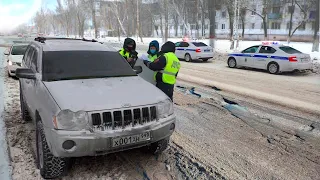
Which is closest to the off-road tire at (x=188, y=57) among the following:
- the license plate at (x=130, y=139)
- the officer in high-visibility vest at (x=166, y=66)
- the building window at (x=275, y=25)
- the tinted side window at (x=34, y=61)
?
the officer in high-visibility vest at (x=166, y=66)

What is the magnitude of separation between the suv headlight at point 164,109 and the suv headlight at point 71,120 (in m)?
0.96

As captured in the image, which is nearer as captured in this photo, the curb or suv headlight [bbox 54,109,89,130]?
suv headlight [bbox 54,109,89,130]

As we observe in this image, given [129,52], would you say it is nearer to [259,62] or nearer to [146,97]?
[146,97]

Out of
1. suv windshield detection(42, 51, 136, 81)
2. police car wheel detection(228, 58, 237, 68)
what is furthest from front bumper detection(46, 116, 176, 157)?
police car wheel detection(228, 58, 237, 68)

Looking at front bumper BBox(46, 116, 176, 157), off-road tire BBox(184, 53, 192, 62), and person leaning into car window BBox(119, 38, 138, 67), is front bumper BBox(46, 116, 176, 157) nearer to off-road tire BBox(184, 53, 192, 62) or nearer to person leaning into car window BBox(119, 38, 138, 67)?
person leaning into car window BBox(119, 38, 138, 67)

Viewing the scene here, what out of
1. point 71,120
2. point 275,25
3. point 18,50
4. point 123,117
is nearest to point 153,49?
point 123,117

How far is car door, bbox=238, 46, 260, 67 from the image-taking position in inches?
561

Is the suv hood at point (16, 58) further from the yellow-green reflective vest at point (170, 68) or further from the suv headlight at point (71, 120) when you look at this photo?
the suv headlight at point (71, 120)

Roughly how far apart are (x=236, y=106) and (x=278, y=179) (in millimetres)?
3650

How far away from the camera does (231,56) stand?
607 inches

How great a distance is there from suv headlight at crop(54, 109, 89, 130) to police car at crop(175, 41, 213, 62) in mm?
14994

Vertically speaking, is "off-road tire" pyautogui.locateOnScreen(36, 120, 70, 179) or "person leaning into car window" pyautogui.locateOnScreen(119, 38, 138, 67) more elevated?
"person leaning into car window" pyautogui.locateOnScreen(119, 38, 138, 67)

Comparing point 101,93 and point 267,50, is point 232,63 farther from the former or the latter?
point 101,93

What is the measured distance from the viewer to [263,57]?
1364 centimetres
